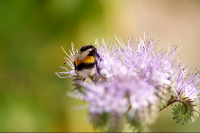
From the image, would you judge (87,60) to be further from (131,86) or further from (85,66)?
(131,86)

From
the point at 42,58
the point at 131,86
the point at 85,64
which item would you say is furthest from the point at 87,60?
the point at 42,58

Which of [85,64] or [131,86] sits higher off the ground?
[85,64]

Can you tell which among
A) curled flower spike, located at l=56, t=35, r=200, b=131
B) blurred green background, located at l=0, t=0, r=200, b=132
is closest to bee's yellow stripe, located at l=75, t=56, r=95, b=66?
curled flower spike, located at l=56, t=35, r=200, b=131

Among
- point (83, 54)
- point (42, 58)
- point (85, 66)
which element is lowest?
point (85, 66)

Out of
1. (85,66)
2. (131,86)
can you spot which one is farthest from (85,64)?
(131,86)

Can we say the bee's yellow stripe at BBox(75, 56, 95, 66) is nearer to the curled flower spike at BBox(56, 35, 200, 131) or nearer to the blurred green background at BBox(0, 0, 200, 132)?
the curled flower spike at BBox(56, 35, 200, 131)

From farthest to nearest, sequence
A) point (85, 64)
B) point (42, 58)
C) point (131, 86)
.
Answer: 1. point (42, 58)
2. point (85, 64)
3. point (131, 86)

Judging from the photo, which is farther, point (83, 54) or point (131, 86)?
point (83, 54)

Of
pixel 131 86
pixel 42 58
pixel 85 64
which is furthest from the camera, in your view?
pixel 42 58

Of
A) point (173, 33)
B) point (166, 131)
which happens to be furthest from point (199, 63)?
point (166, 131)

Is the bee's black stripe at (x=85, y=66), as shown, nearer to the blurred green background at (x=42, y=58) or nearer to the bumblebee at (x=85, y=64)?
the bumblebee at (x=85, y=64)
